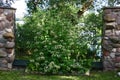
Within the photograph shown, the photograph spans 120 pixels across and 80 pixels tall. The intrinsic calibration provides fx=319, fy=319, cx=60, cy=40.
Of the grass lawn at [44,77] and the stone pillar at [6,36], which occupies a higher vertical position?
the stone pillar at [6,36]

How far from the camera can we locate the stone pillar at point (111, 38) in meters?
6.51

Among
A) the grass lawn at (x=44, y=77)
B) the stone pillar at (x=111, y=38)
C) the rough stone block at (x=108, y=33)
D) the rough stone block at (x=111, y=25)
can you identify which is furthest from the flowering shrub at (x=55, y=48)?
the rough stone block at (x=111, y=25)

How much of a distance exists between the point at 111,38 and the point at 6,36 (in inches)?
85.2

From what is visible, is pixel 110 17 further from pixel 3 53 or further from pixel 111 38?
pixel 3 53

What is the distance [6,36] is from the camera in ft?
21.7

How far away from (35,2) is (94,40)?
2603 mm

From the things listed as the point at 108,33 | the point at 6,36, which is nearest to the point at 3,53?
the point at 6,36

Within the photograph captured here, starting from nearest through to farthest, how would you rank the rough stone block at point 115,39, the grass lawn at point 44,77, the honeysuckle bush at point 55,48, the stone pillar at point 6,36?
1. the grass lawn at point 44,77
2. the honeysuckle bush at point 55,48
3. the rough stone block at point 115,39
4. the stone pillar at point 6,36

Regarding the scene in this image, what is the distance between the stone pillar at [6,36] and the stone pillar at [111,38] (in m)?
1.93

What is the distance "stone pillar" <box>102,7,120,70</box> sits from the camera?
651 cm

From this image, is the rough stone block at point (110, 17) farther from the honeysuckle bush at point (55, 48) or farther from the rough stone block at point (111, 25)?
the honeysuckle bush at point (55, 48)

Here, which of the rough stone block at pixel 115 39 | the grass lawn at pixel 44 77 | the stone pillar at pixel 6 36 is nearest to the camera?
the grass lawn at pixel 44 77

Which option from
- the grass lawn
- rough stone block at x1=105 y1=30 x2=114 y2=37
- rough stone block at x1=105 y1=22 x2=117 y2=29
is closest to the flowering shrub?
the grass lawn

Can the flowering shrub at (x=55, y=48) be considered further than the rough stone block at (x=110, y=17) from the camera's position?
No
